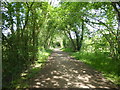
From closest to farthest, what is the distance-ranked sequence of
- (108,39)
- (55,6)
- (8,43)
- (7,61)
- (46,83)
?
(7,61) → (8,43) → (46,83) → (108,39) → (55,6)

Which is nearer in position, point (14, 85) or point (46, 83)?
point (14, 85)

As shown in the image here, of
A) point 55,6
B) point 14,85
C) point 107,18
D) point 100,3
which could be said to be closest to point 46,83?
point 14,85

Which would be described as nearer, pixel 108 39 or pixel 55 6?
pixel 108 39

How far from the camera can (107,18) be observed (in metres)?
8.85

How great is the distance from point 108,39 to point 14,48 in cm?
751

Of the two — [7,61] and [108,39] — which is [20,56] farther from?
[108,39]

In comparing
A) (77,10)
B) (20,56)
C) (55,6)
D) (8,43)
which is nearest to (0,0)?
(8,43)

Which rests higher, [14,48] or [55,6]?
[55,6]

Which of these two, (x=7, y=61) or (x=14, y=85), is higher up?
(x=7, y=61)

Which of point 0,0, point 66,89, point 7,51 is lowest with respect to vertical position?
point 66,89

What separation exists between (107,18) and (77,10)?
2771 mm

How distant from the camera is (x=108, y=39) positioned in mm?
8633

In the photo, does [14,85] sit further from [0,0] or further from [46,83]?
[0,0]

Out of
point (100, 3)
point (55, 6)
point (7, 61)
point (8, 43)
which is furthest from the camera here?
point (55, 6)
